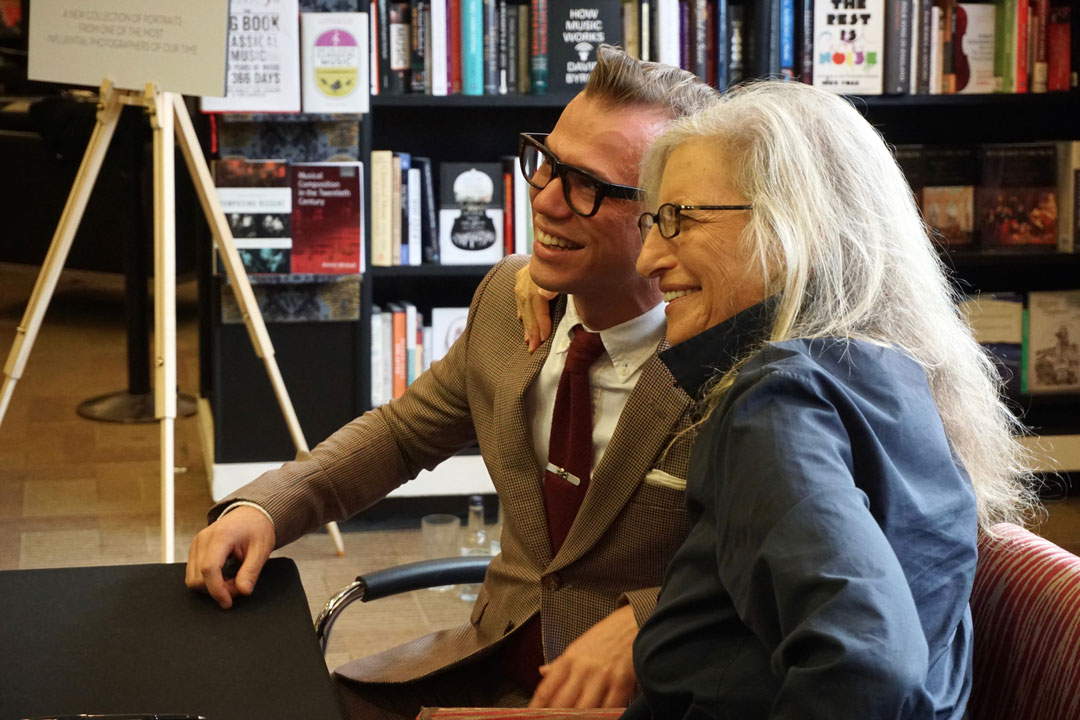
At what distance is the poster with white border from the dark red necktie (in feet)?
5.47

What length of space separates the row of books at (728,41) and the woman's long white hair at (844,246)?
7.65ft

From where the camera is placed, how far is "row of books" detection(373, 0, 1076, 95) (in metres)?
3.47

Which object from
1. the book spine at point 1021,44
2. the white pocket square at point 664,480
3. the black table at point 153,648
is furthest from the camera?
the book spine at point 1021,44

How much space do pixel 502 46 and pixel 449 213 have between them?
1.60ft

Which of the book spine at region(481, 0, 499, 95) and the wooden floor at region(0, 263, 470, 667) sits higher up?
the book spine at region(481, 0, 499, 95)

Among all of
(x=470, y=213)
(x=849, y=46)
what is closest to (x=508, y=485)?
(x=470, y=213)

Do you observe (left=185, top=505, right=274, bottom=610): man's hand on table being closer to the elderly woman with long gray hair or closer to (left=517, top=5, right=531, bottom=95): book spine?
the elderly woman with long gray hair

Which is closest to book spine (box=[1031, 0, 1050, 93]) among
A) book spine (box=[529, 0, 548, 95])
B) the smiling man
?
book spine (box=[529, 0, 548, 95])

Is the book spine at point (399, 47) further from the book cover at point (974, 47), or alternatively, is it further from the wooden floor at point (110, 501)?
the book cover at point (974, 47)

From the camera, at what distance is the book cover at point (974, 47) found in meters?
3.69

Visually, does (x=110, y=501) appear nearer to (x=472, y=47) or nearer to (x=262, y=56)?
(x=262, y=56)

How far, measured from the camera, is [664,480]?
144cm

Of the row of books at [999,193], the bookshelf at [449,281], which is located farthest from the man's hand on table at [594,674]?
the row of books at [999,193]

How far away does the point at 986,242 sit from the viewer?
12.8 ft
